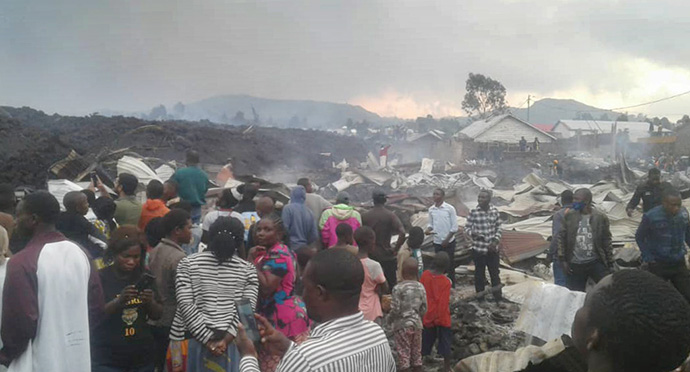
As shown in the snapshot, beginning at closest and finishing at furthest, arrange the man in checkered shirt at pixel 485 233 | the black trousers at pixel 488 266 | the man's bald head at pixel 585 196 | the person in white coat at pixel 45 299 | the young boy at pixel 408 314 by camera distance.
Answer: the person in white coat at pixel 45 299 < the young boy at pixel 408 314 < the man's bald head at pixel 585 196 < the man in checkered shirt at pixel 485 233 < the black trousers at pixel 488 266

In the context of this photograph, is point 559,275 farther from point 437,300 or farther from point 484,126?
point 484,126

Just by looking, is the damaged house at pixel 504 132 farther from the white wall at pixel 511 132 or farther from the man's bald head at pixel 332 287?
the man's bald head at pixel 332 287

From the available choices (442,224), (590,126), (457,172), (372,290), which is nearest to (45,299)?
(372,290)

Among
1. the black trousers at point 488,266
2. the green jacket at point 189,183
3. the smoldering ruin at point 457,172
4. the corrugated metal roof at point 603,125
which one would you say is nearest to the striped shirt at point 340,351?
the smoldering ruin at point 457,172

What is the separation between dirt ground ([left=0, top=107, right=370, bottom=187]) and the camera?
16.3 m

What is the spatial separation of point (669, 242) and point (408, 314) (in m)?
3.37

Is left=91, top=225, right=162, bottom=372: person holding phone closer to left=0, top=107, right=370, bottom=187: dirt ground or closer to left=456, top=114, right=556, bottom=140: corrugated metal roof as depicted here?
left=0, top=107, right=370, bottom=187: dirt ground

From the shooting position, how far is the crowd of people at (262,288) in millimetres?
1589

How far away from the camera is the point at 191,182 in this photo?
7.66 meters

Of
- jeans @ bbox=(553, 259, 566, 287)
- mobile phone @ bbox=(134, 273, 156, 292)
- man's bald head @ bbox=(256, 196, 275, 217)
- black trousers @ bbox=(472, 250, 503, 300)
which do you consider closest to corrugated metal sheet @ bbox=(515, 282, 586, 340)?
jeans @ bbox=(553, 259, 566, 287)

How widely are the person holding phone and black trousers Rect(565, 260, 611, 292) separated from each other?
4816 mm

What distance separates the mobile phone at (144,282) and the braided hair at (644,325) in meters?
3.00

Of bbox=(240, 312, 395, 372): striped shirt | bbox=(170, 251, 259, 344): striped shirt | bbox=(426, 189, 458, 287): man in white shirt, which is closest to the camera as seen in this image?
bbox=(240, 312, 395, 372): striped shirt

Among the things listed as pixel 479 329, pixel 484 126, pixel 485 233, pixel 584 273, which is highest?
pixel 484 126
